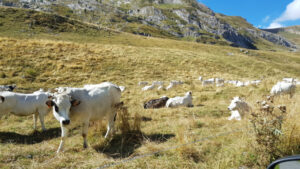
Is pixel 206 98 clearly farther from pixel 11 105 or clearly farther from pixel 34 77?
pixel 34 77

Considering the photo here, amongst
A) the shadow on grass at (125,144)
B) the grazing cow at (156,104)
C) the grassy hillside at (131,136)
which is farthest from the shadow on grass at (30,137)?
the grazing cow at (156,104)

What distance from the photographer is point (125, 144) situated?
20.3 feet

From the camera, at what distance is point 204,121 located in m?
7.95

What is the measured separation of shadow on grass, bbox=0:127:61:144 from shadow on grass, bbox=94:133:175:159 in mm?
2818

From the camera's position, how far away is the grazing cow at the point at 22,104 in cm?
→ 837

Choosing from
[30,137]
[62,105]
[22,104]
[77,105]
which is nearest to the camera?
[62,105]

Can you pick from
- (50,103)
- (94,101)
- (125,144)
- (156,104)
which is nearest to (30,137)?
(50,103)

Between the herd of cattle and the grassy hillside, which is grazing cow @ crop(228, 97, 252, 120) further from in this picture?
the grassy hillside

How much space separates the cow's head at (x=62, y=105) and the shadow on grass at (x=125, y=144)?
135 centimetres

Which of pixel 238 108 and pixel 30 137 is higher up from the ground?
pixel 238 108

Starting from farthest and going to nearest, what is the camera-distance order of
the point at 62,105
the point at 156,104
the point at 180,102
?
the point at 156,104 → the point at 180,102 → the point at 62,105

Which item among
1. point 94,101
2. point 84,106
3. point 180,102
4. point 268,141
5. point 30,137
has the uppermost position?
point 268,141

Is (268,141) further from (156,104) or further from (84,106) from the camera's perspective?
(156,104)

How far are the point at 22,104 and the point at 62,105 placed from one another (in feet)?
14.9
